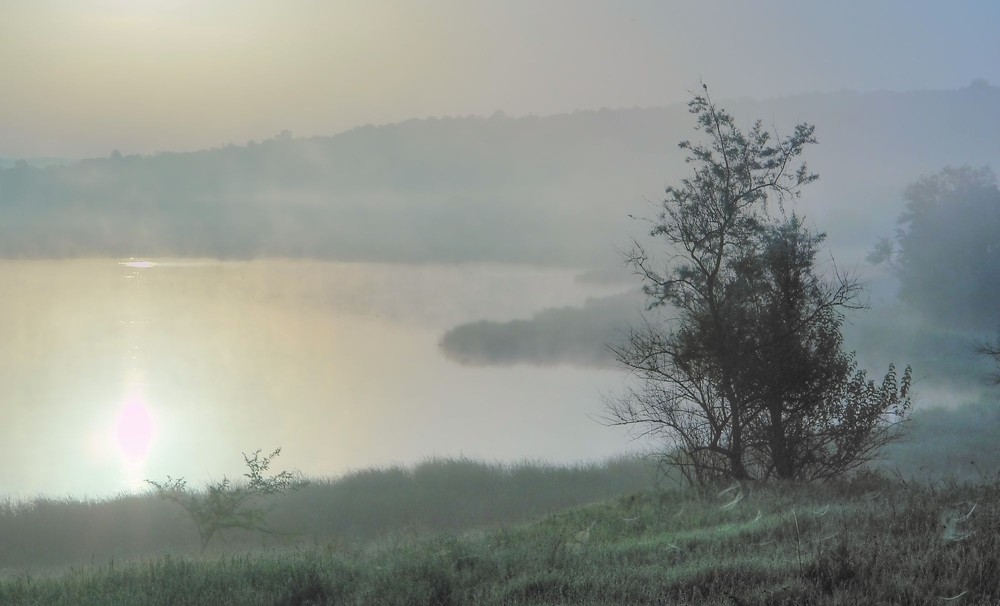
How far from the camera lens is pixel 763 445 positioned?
66.2 feet

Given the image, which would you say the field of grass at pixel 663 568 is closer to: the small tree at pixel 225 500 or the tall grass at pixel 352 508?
the small tree at pixel 225 500

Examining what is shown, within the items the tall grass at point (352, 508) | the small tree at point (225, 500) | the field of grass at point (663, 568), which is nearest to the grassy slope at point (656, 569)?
the field of grass at point (663, 568)

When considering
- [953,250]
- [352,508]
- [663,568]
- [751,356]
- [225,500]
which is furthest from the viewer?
[953,250]

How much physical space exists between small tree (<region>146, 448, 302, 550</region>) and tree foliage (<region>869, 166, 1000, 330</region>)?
1947 inches

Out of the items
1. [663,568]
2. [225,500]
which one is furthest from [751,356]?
[225,500]

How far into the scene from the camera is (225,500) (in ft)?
93.2

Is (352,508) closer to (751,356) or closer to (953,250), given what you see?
(751,356)

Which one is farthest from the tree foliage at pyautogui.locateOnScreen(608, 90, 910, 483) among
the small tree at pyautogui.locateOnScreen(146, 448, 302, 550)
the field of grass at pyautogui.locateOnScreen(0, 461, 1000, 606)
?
the small tree at pyautogui.locateOnScreen(146, 448, 302, 550)

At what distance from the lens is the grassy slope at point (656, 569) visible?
909 cm

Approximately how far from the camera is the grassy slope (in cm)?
909

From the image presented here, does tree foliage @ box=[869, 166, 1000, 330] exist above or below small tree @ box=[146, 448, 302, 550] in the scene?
above

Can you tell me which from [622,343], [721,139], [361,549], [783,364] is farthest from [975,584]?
[721,139]

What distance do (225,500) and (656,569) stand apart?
21.4m

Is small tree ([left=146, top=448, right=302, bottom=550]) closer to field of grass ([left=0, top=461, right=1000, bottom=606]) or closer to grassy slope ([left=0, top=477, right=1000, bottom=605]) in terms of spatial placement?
field of grass ([left=0, top=461, right=1000, bottom=606])
